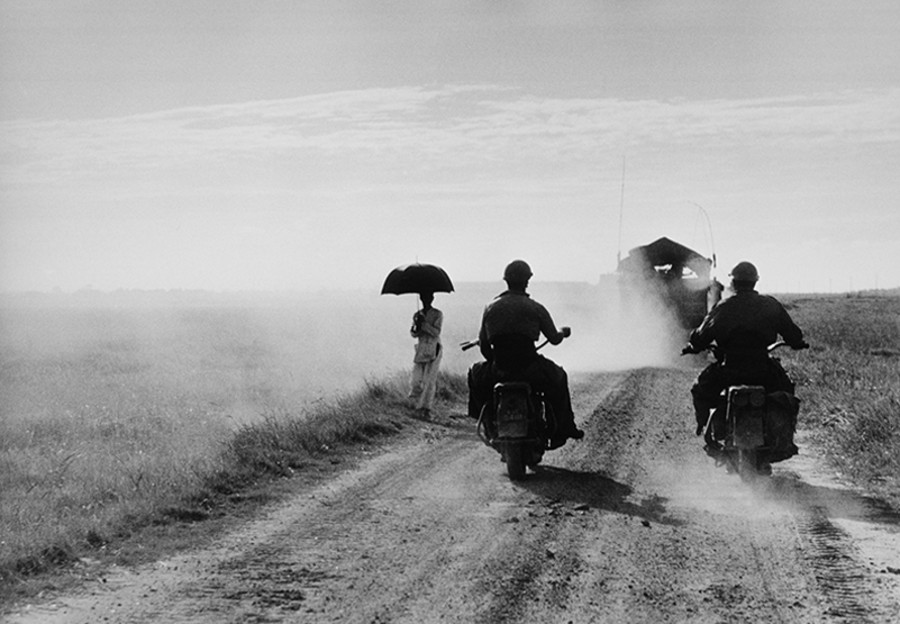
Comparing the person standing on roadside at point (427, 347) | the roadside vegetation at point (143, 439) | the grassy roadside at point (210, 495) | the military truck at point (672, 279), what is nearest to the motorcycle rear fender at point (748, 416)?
the grassy roadside at point (210, 495)

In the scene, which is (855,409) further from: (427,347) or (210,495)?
(210,495)

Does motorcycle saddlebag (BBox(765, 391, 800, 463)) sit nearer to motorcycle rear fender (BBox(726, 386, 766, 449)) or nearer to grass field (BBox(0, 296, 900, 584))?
motorcycle rear fender (BBox(726, 386, 766, 449))

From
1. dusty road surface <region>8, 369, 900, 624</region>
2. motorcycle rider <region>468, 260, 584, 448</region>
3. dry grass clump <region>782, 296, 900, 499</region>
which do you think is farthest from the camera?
dry grass clump <region>782, 296, 900, 499</region>

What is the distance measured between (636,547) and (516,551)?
98 cm

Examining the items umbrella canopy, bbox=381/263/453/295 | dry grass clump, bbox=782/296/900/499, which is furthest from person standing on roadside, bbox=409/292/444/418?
dry grass clump, bbox=782/296/900/499

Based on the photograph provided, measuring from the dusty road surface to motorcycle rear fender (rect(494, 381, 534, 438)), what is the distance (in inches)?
22.7

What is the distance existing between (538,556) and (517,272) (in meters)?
4.43

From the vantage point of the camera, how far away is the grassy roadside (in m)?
7.64

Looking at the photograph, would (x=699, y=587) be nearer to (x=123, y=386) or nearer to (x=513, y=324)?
(x=513, y=324)

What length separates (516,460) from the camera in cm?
1077

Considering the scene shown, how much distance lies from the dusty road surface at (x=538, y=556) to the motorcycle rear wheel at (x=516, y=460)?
216 mm

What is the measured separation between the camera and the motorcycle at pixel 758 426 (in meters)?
10.1

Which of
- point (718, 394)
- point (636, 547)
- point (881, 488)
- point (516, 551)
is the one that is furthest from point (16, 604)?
A: point (881, 488)

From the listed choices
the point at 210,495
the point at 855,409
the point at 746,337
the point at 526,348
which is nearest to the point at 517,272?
the point at 526,348
